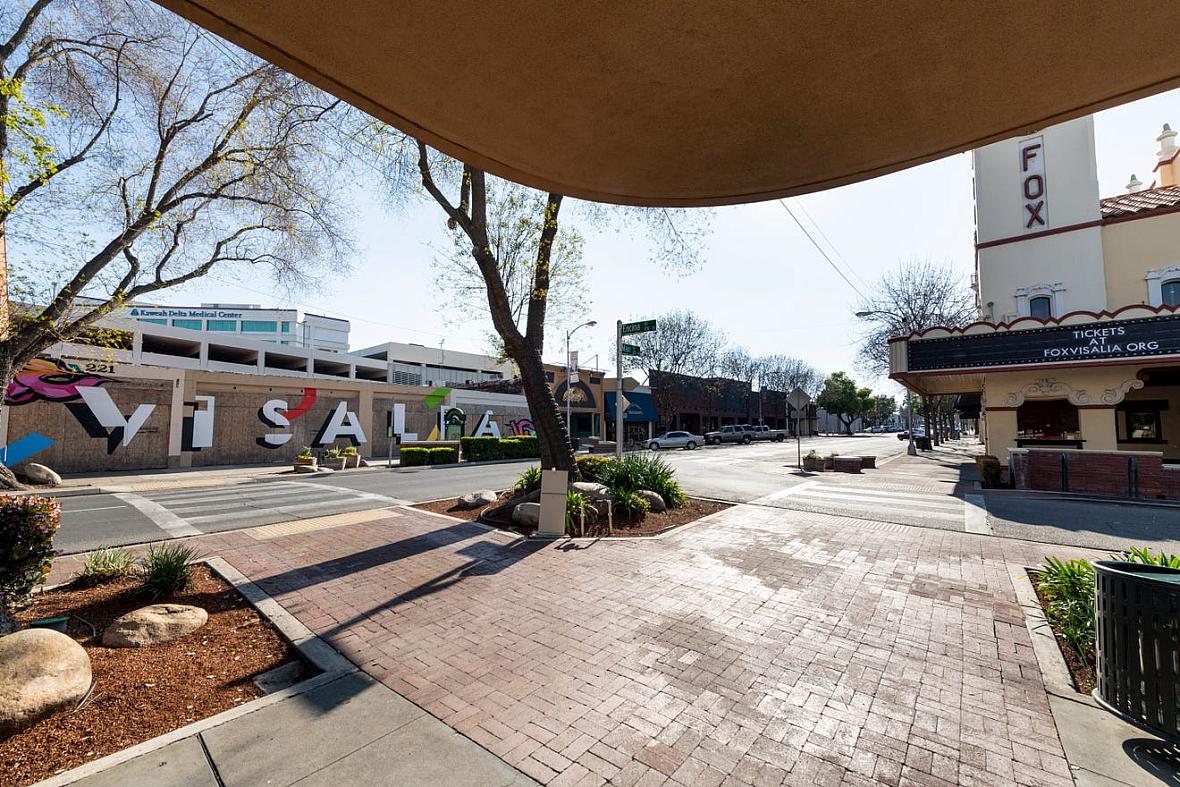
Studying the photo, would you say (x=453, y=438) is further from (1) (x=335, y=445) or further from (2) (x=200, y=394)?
(2) (x=200, y=394)

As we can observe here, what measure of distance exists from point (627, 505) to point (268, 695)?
643cm

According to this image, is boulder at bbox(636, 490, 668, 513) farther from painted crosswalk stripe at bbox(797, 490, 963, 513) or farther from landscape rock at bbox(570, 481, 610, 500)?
painted crosswalk stripe at bbox(797, 490, 963, 513)

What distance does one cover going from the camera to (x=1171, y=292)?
15867mm

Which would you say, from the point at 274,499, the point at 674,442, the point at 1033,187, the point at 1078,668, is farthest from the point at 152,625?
the point at 674,442

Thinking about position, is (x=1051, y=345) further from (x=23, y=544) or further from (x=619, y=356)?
(x=23, y=544)

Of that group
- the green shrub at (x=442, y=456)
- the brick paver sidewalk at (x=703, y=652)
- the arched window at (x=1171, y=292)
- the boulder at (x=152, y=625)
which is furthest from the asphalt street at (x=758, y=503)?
the arched window at (x=1171, y=292)

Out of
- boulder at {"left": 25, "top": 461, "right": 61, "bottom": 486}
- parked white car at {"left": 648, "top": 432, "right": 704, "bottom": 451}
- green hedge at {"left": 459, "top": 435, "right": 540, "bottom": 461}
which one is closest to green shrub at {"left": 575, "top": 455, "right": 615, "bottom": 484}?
green hedge at {"left": 459, "top": 435, "right": 540, "bottom": 461}

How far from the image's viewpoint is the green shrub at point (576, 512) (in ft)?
27.6

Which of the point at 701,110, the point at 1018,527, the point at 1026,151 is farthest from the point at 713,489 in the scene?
the point at 1026,151

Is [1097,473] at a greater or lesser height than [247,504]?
greater

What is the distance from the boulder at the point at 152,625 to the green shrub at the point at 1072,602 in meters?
7.96

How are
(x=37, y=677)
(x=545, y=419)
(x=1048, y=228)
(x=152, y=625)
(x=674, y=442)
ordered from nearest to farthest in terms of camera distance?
(x=37, y=677) < (x=152, y=625) < (x=545, y=419) < (x=1048, y=228) < (x=674, y=442)

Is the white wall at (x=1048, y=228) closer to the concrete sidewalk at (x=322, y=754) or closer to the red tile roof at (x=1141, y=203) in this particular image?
the red tile roof at (x=1141, y=203)

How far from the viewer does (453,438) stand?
34.1m
